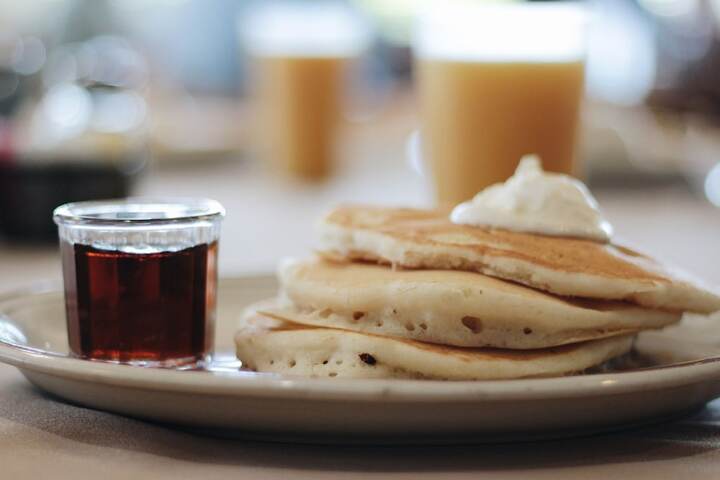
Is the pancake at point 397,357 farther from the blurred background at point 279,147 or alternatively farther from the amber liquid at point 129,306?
the blurred background at point 279,147

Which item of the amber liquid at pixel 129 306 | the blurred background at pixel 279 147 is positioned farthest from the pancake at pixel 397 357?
the blurred background at pixel 279 147

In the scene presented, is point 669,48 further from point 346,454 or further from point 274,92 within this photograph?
point 346,454

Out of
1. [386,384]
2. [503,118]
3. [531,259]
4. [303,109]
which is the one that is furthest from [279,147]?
[386,384]

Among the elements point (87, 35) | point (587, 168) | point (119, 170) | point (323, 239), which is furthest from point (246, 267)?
point (87, 35)

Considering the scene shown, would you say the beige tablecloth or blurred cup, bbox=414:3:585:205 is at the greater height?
blurred cup, bbox=414:3:585:205

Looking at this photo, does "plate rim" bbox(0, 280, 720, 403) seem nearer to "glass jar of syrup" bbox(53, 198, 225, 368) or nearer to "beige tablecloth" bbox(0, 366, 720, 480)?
"beige tablecloth" bbox(0, 366, 720, 480)

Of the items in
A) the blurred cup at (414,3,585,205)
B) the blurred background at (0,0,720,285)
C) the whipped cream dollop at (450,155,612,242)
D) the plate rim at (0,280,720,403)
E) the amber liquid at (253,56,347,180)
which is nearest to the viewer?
the plate rim at (0,280,720,403)

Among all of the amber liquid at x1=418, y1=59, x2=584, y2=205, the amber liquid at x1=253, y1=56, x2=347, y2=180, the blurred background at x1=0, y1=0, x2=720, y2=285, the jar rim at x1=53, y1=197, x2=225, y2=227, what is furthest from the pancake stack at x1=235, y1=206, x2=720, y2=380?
the amber liquid at x1=253, y1=56, x2=347, y2=180
